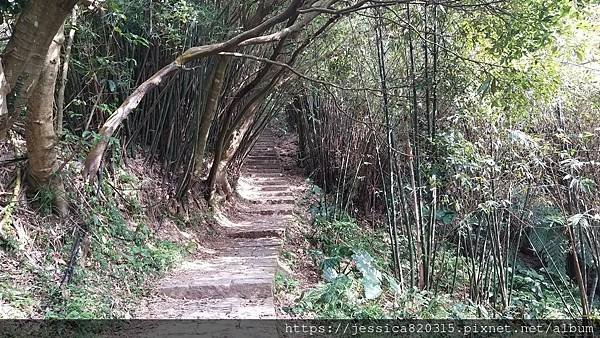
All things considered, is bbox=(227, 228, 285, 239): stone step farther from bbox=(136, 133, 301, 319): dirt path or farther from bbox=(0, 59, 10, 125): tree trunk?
bbox=(0, 59, 10, 125): tree trunk

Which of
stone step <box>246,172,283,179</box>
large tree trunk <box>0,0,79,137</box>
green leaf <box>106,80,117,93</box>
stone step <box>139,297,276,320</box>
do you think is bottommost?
stone step <box>246,172,283,179</box>

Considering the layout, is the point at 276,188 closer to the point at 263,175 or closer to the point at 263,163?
the point at 263,175

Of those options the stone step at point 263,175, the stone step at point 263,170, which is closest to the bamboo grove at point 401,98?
the stone step at point 263,175

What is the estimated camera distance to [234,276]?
12.8ft

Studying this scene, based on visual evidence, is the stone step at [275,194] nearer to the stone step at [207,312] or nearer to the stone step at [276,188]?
the stone step at [276,188]

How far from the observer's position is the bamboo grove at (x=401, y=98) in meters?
3.39

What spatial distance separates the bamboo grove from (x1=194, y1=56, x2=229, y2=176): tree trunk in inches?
0.8

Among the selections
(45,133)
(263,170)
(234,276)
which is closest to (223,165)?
(234,276)

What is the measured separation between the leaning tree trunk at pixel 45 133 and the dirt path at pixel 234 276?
0.96 meters

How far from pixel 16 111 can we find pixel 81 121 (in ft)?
6.30

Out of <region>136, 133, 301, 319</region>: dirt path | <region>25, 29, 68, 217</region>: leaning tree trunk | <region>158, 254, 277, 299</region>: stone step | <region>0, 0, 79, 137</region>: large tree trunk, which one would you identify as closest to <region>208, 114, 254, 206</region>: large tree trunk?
<region>136, 133, 301, 319</region>: dirt path

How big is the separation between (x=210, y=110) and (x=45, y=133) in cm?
213

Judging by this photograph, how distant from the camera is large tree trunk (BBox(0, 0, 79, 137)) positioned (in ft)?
7.24

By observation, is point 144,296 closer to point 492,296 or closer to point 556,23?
point 556,23
